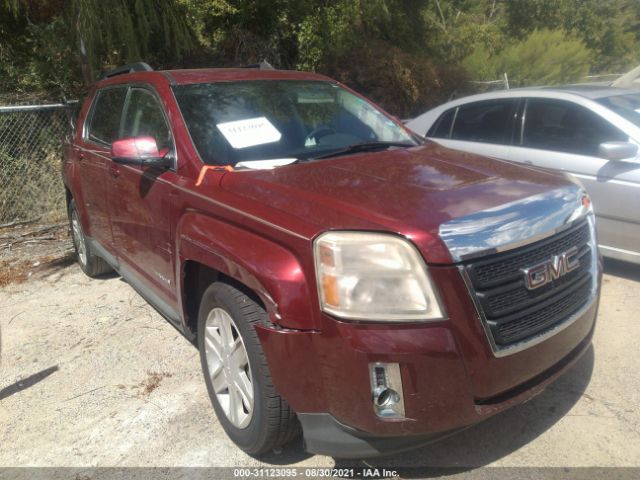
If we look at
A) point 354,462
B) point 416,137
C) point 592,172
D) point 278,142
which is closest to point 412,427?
point 354,462

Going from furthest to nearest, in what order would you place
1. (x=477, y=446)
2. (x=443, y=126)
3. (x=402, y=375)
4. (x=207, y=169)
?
(x=443, y=126), (x=207, y=169), (x=477, y=446), (x=402, y=375)

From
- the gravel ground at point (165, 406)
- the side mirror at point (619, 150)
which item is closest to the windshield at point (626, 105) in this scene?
the side mirror at point (619, 150)

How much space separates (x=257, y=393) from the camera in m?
2.56

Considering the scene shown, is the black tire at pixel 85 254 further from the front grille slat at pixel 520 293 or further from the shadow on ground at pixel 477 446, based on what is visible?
the front grille slat at pixel 520 293

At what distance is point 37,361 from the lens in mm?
4043

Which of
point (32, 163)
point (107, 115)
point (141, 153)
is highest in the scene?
point (107, 115)

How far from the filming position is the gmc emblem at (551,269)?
239cm

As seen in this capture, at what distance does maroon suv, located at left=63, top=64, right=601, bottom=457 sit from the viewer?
2.21 metres

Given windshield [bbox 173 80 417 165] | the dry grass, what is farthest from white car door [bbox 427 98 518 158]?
the dry grass

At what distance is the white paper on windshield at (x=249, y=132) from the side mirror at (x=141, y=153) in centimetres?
37

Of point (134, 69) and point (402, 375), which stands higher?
point (134, 69)

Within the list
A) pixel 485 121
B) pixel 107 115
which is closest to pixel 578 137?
pixel 485 121

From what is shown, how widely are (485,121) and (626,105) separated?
4.14ft

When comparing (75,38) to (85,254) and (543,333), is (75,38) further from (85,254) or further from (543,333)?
(543,333)
